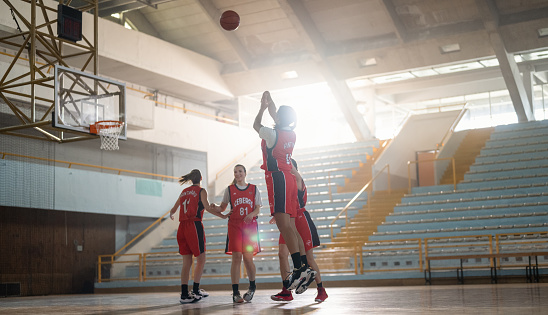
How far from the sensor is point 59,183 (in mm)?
18422

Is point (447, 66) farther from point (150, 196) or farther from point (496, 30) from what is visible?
point (150, 196)

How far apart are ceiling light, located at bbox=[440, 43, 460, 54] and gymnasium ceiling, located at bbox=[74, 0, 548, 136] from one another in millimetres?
35

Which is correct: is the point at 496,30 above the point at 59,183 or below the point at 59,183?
above

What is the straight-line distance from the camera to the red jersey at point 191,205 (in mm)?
8672

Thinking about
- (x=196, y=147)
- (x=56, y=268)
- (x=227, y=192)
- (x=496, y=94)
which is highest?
(x=496, y=94)

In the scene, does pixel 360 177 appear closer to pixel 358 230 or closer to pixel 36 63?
pixel 358 230

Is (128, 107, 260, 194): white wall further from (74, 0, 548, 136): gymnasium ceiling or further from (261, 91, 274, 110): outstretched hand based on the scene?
(261, 91, 274, 110): outstretched hand

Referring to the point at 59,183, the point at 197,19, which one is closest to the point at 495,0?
the point at 197,19

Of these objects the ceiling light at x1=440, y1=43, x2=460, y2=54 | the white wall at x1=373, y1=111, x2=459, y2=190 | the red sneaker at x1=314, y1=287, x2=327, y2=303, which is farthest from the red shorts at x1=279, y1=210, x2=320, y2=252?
the white wall at x1=373, y1=111, x2=459, y2=190

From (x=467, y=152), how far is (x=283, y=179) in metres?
17.5

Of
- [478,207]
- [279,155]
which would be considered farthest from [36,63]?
[279,155]

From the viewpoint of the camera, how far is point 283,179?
6.89m

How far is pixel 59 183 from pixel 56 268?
2.67 meters

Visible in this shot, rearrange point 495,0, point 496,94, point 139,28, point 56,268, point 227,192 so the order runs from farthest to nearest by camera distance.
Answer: point 496,94
point 139,28
point 495,0
point 56,268
point 227,192
